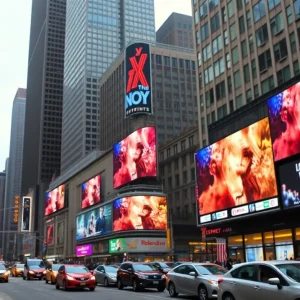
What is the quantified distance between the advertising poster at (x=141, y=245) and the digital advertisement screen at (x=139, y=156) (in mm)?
10151

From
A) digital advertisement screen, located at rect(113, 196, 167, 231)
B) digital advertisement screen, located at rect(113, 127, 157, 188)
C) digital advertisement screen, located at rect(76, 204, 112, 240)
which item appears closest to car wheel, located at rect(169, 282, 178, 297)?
digital advertisement screen, located at rect(113, 196, 167, 231)

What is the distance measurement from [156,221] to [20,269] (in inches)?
1125

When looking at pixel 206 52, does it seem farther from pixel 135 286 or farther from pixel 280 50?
pixel 135 286

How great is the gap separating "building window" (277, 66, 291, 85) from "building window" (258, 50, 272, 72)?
2.19m

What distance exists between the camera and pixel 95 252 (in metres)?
80.9

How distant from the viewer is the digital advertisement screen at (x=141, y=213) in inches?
2724

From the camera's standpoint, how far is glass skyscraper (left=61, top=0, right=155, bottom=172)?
174875 mm

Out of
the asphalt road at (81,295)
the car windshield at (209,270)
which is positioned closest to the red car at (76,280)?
the asphalt road at (81,295)

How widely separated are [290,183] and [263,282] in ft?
75.2

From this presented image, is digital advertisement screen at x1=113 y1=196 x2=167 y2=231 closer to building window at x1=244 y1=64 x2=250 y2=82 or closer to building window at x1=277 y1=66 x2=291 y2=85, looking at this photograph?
building window at x1=244 y1=64 x2=250 y2=82

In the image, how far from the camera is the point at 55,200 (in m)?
117

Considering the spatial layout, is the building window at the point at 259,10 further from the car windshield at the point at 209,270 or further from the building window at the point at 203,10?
the car windshield at the point at 209,270

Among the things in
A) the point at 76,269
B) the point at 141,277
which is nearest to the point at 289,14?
the point at 141,277

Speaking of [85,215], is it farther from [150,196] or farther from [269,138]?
[269,138]
